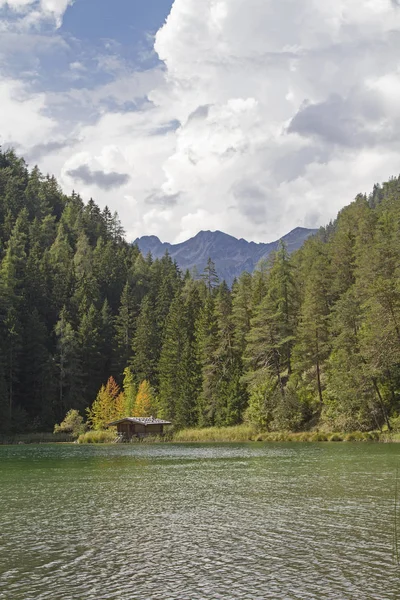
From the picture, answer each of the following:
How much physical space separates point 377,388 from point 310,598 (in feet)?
208

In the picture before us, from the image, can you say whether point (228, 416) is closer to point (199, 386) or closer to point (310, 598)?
point (199, 386)

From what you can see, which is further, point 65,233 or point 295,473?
point 65,233

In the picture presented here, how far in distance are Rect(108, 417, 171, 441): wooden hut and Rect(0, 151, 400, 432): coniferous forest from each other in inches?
318

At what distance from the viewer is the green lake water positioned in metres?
14.3

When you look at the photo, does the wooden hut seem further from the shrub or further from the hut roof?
the shrub

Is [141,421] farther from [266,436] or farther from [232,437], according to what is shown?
[266,436]

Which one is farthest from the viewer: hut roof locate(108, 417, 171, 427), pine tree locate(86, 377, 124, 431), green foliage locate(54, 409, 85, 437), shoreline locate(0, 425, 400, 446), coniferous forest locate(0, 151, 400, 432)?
pine tree locate(86, 377, 124, 431)

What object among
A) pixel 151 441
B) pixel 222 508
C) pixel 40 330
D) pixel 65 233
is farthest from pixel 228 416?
pixel 65 233

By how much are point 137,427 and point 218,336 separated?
2188cm


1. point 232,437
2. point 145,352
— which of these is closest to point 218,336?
point 232,437

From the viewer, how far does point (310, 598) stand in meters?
13.2

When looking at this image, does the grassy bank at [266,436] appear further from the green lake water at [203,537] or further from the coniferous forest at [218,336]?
the green lake water at [203,537]

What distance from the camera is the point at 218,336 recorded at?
10906 centimetres

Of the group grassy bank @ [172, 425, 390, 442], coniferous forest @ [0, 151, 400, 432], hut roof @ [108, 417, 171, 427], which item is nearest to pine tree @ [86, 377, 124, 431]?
coniferous forest @ [0, 151, 400, 432]
